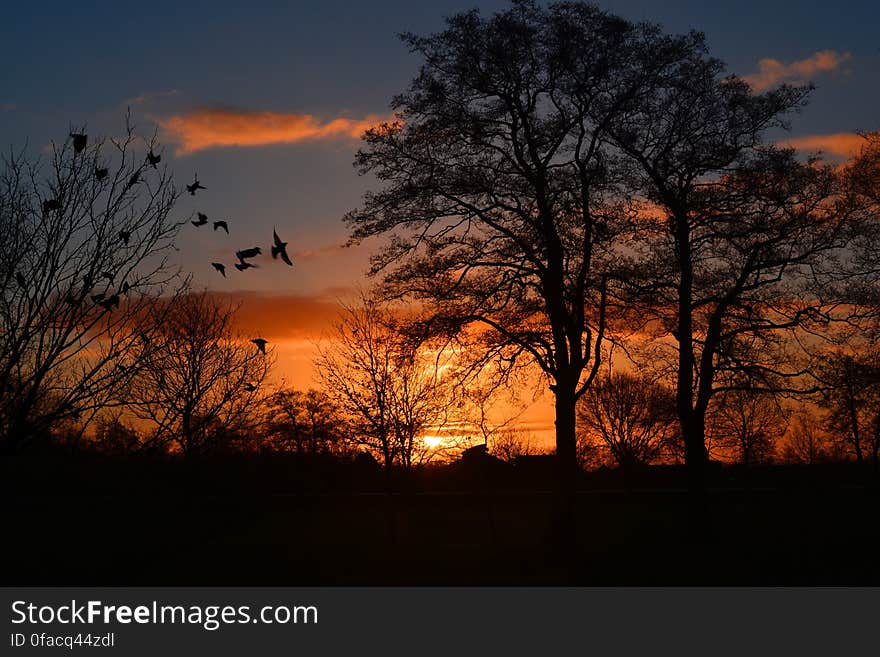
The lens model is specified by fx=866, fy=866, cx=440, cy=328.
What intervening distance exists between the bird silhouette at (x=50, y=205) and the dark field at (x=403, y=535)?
8.28 metres

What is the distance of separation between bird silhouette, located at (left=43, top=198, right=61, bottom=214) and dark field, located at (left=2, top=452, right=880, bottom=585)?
8280 millimetres

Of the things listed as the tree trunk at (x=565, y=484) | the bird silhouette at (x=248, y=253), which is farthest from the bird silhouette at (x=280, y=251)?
the tree trunk at (x=565, y=484)

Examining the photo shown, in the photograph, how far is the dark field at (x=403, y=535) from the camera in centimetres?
1886

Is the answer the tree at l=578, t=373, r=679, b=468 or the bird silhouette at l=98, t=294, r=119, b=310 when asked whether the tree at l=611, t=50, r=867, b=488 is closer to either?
the bird silhouette at l=98, t=294, r=119, b=310

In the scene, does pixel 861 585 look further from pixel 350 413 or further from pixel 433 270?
pixel 350 413

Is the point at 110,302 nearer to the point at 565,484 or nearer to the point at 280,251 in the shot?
the point at 280,251

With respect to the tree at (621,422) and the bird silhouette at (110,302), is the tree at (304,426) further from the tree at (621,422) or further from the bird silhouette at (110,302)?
the tree at (621,422)

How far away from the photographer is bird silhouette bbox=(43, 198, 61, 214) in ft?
35.0

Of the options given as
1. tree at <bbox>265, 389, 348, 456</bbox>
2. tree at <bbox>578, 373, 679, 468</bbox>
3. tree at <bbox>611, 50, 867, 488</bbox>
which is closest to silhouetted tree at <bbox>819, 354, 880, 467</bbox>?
tree at <bbox>611, 50, 867, 488</bbox>

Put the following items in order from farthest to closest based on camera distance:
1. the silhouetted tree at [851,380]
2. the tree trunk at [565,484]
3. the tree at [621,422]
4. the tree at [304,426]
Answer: the tree at [621,422]
the tree at [304,426]
the silhouetted tree at [851,380]
the tree trunk at [565,484]

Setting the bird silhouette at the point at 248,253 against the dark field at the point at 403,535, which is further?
the dark field at the point at 403,535

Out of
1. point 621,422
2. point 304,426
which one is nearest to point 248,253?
point 304,426

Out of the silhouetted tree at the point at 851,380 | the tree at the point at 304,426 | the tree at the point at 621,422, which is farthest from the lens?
the tree at the point at 621,422
